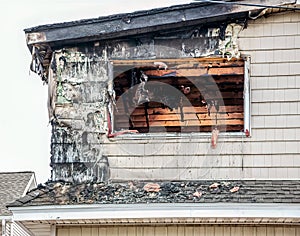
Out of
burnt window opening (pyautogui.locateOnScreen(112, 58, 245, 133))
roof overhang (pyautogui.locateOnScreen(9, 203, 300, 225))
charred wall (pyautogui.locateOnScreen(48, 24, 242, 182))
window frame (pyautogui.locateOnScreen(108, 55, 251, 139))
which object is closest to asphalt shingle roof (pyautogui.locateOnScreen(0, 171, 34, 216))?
burnt window opening (pyautogui.locateOnScreen(112, 58, 245, 133))

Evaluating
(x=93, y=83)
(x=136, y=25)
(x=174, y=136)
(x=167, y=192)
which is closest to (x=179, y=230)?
(x=167, y=192)

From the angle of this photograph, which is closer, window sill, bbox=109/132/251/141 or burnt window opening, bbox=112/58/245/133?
window sill, bbox=109/132/251/141

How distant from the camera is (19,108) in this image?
26562 mm

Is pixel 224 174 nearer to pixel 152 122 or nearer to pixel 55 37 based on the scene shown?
pixel 152 122

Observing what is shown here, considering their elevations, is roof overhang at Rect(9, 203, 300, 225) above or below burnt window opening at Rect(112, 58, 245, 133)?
below

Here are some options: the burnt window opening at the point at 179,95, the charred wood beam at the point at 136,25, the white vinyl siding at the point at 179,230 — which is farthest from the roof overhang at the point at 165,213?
the charred wood beam at the point at 136,25

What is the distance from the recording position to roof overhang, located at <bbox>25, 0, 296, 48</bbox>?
21.1 ft

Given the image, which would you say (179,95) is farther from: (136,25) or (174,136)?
(136,25)

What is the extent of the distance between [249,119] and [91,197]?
5.86 feet

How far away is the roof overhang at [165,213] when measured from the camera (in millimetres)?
5680

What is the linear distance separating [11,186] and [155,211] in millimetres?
10688

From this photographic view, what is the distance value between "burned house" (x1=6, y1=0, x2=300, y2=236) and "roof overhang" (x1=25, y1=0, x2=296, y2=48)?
0.03 feet

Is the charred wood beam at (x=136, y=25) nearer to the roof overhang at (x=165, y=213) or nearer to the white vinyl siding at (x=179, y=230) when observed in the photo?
the roof overhang at (x=165, y=213)

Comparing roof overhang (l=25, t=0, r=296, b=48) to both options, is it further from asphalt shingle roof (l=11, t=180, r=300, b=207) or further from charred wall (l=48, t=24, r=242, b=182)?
asphalt shingle roof (l=11, t=180, r=300, b=207)
